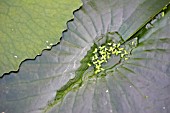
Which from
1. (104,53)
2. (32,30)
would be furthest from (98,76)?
(32,30)

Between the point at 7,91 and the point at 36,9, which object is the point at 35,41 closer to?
the point at 36,9

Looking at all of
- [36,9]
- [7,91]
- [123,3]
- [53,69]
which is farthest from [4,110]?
[123,3]

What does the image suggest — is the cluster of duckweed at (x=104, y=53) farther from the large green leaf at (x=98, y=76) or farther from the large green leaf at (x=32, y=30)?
the large green leaf at (x=32, y=30)

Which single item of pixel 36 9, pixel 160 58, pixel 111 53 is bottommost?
pixel 160 58

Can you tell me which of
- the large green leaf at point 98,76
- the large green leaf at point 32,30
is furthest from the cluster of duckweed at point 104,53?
the large green leaf at point 32,30

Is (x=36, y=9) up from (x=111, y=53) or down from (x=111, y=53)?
up

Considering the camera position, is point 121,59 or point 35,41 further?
point 121,59

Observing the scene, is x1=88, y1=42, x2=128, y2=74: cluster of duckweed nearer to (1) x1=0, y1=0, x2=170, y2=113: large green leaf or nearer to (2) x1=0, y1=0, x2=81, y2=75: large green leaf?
(1) x1=0, y1=0, x2=170, y2=113: large green leaf

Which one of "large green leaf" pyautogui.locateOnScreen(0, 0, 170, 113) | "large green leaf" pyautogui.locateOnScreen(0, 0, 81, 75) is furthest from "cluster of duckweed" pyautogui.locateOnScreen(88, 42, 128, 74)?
"large green leaf" pyautogui.locateOnScreen(0, 0, 81, 75)
